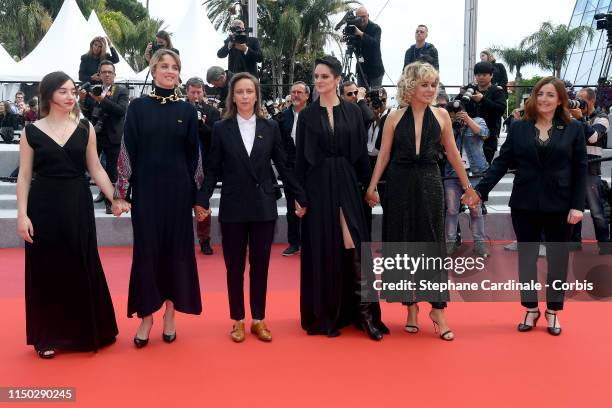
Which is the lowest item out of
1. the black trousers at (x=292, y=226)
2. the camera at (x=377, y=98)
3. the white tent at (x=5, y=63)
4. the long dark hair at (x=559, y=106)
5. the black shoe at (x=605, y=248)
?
the black shoe at (x=605, y=248)

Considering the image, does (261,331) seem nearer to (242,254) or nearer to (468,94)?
(242,254)

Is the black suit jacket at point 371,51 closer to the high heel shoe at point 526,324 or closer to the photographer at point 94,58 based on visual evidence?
the photographer at point 94,58

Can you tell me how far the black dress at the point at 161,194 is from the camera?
4227mm

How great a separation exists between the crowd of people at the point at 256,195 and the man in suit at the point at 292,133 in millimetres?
1953

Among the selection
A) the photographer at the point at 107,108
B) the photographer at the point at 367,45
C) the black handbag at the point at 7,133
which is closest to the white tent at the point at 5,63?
the black handbag at the point at 7,133

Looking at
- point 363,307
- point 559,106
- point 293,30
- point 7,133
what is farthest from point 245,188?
point 293,30

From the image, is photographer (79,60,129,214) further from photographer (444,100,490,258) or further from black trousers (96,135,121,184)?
photographer (444,100,490,258)

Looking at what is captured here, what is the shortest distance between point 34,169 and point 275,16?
30473mm

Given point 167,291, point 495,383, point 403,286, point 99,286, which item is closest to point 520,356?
point 495,383

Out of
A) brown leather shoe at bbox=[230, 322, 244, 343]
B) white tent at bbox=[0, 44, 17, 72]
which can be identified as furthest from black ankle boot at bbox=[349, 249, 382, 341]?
white tent at bbox=[0, 44, 17, 72]

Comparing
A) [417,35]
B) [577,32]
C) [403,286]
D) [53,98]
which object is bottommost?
[403,286]

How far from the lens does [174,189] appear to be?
427cm

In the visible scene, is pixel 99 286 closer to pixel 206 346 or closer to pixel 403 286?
pixel 206 346

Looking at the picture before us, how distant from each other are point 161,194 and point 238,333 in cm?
103
